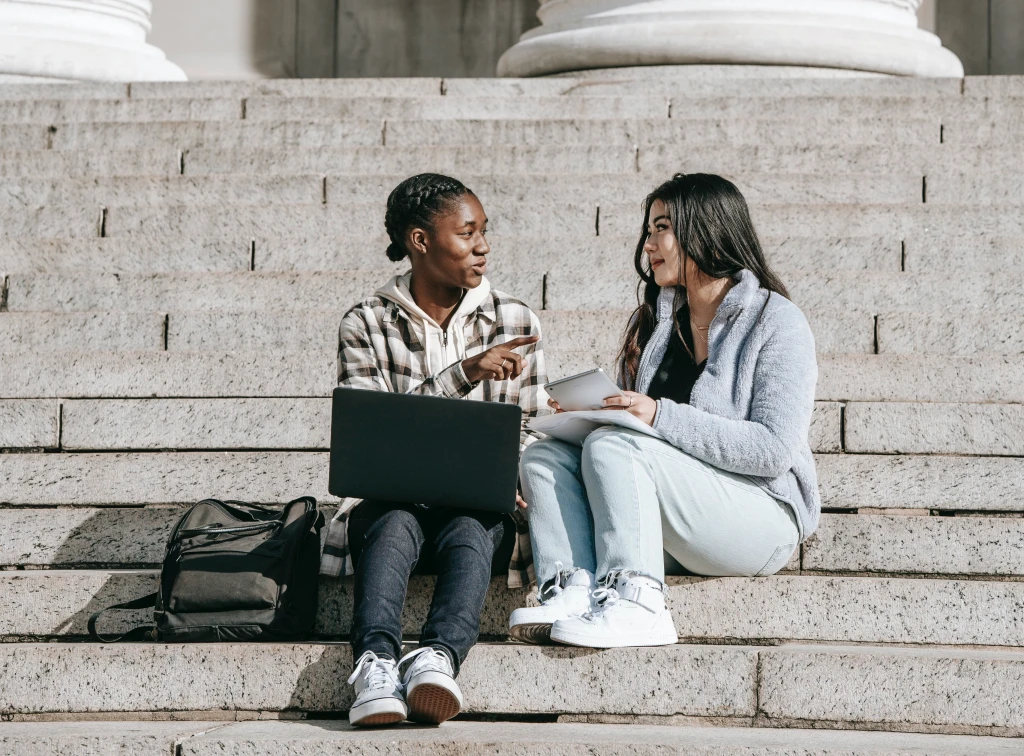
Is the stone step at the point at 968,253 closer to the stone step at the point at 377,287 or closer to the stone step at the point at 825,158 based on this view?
the stone step at the point at 377,287

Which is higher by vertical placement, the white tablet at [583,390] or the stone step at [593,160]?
the stone step at [593,160]

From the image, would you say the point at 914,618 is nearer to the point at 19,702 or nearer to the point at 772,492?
the point at 772,492

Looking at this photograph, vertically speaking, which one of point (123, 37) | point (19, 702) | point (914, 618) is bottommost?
point (19, 702)

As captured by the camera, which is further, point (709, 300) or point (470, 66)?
point (470, 66)

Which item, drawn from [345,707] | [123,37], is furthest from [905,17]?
[345,707]

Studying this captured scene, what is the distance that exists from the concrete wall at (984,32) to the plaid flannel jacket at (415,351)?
7.56m

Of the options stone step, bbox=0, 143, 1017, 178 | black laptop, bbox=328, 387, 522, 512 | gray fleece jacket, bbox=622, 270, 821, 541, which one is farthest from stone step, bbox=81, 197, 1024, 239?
black laptop, bbox=328, 387, 522, 512

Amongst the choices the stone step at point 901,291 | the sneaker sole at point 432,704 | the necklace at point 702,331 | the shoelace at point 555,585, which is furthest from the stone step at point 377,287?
the sneaker sole at point 432,704

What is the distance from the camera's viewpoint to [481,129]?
723 cm

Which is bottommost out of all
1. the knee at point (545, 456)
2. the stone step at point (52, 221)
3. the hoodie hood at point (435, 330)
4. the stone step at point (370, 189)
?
the knee at point (545, 456)

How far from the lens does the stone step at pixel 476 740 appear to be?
11.1ft

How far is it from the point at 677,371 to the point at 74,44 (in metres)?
5.73

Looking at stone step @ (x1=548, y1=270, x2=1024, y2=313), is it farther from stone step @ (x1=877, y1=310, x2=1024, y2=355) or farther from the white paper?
the white paper

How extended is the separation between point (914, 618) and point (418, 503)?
1361 mm
